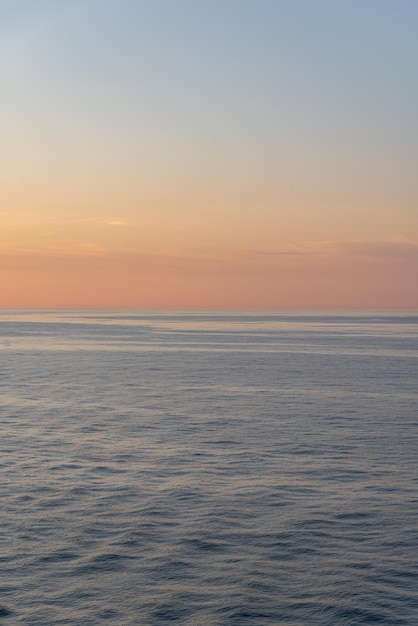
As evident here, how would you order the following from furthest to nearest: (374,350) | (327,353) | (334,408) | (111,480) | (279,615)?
(374,350) → (327,353) → (334,408) → (111,480) → (279,615)

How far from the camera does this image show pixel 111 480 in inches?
1203

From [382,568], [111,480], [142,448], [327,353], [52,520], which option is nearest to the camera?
[382,568]

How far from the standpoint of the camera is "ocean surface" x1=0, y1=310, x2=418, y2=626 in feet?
61.4

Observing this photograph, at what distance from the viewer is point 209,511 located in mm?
26156

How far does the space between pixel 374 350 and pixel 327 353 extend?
502 inches

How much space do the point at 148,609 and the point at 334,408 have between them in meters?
35.8

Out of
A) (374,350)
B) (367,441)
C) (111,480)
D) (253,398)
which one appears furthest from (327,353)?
(111,480)

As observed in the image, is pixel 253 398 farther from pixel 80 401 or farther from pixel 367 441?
pixel 367 441

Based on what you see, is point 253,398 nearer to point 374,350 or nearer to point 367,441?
point 367,441

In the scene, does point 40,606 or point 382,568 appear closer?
point 40,606

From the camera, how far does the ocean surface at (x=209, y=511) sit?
1870cm

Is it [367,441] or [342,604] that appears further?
[367,441]

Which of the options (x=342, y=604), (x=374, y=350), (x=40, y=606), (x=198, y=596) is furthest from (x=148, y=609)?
(x=374, y=350)

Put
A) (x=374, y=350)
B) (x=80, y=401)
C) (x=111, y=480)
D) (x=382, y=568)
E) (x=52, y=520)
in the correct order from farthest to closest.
→ (x=374, y=350), (x=80, y=401), (x=111, y=480), (x=52, y=520), (x=382, y=568)
